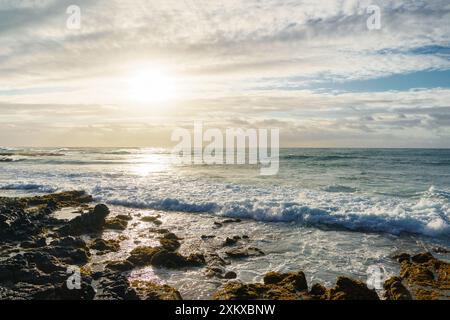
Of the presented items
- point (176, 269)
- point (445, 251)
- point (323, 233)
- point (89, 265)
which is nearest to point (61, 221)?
point (89, 265)

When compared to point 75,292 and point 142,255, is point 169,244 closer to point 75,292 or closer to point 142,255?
point 142,255

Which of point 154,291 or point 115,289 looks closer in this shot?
point 115,289

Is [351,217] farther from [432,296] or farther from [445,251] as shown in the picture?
[432,296]

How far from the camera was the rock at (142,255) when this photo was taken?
12656mm

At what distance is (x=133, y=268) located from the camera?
1217 cm

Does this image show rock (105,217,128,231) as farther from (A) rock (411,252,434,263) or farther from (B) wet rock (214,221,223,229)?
(A) rock (411,252,434,263)

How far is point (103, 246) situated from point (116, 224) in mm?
3630

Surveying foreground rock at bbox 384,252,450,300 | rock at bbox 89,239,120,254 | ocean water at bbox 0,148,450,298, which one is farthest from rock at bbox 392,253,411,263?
rock at bbox 89,239,120,254

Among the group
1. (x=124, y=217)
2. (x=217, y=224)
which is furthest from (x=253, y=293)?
(x=124, y=217)

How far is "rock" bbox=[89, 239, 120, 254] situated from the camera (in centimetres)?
1420
